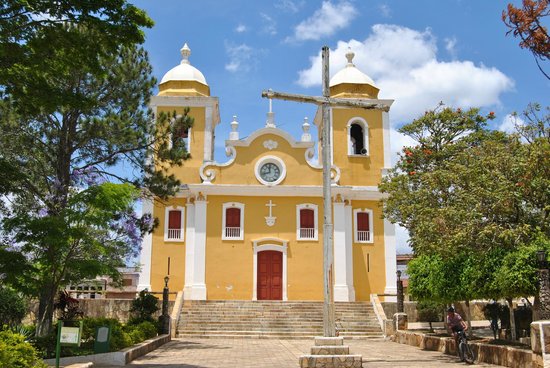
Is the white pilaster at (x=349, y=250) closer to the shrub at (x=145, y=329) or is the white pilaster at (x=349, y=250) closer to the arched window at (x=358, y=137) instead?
the arched window at (x=358, y=137)

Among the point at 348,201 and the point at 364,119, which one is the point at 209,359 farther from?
the point at 364,119

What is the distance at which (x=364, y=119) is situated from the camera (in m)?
27.4

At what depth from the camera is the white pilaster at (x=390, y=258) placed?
82.6ft

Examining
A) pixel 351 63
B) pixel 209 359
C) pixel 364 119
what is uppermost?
pixel 351 63

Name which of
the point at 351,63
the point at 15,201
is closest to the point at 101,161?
the point at 15,201

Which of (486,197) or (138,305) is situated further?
(138,305)

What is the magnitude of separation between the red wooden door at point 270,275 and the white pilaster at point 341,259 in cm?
242

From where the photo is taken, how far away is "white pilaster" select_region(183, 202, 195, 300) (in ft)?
79.7

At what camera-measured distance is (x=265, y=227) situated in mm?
25109

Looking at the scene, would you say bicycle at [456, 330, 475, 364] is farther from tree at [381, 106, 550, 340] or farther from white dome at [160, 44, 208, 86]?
white dome at [160, 44, 208, 86]

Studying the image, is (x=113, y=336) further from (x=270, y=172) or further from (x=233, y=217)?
(x=270, y=172)

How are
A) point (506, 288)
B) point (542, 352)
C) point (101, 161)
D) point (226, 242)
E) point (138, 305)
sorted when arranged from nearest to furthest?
point (542, 352), point (506, 288), point (101, 161), point (138, 305), point (226, 242)

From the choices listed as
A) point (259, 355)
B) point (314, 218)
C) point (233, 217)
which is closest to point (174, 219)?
point (233, 217)

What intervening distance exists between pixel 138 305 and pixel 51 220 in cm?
761
